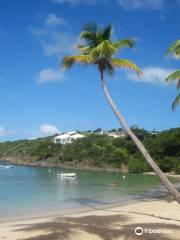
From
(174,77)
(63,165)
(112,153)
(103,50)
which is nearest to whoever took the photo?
(103,50)

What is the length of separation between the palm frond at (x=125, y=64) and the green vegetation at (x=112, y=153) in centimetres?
8578

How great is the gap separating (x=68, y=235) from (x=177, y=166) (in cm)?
8724

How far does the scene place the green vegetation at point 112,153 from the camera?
4092 inches

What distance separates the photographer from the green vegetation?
104 metres

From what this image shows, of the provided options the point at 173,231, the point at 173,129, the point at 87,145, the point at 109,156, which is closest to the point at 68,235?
the point at 173,231

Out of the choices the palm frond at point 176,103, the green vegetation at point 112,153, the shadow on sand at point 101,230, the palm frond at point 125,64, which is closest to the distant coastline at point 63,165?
the green vegetation at point 112,153

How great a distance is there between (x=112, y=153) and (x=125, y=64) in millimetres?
106257

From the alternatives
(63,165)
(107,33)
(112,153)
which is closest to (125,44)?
(107,33)

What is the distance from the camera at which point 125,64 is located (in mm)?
15719

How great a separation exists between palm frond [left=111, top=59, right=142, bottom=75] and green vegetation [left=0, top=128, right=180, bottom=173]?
85.8m

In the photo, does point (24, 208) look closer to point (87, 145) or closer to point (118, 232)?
point (118, 232)

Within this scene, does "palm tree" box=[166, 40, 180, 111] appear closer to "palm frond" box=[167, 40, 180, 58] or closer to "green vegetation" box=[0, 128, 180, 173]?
"palm frond" box=[167, 40, 180, 58]

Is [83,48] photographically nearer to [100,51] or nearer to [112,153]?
[100,51]

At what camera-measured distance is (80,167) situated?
12762 cm
